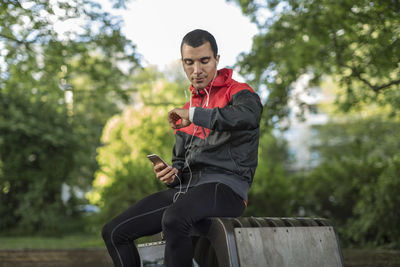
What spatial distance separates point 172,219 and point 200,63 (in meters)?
0.98

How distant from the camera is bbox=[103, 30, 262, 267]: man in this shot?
2469 millimetres

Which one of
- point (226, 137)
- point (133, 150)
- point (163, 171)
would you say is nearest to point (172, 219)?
point (163, 171)

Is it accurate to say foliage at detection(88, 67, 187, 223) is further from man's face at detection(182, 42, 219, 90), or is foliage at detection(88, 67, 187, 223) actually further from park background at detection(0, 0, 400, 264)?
man's face at detection(182, 42, 219, 90)

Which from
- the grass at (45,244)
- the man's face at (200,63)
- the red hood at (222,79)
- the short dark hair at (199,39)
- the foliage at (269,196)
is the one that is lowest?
the grass at (45,244)

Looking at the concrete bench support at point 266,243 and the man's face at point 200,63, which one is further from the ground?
the man's face at point 200,63

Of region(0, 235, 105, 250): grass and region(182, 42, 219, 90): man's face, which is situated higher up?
region(182, 42, 219, 90): man's face

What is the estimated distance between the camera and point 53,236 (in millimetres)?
12641

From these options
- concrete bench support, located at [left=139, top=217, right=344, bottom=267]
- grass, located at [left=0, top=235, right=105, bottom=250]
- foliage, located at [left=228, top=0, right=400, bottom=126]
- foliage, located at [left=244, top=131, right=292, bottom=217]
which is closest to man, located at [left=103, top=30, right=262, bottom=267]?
concrete bench support, located at [left=139, top=217, right=344, bottom=267]

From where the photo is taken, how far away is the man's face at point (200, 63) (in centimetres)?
278

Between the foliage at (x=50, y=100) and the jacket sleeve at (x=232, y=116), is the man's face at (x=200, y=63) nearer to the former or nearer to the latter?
the jacket sleeve at (x=232, y=116)

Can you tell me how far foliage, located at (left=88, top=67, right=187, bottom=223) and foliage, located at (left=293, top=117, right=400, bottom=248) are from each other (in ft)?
10.5

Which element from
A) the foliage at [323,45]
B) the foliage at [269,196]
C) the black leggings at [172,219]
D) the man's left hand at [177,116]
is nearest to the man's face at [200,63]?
the man's left hand at [177,116]

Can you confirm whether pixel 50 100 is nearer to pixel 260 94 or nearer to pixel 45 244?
pixel 45 244

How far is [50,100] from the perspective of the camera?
13227mm
